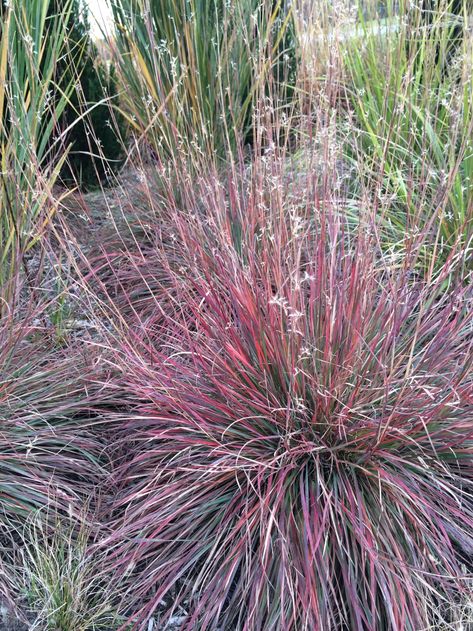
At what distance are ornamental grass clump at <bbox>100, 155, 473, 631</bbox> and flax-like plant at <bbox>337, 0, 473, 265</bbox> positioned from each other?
616 millimetres

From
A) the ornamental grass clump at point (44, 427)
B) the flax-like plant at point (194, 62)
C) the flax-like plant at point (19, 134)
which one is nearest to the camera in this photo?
the ornamental grass clump at point (44, 427)

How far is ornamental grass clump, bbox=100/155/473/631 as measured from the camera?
196 centimetres

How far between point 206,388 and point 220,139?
2.15 metres

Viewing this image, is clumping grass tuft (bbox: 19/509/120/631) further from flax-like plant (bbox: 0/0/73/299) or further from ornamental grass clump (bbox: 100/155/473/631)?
flax-like plant (bbox: 0/0/73/299)

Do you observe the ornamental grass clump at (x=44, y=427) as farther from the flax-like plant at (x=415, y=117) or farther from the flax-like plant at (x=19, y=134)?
the flax-like plant at (x=415, y=117)

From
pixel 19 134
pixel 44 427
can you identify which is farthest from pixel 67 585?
pixel 19 134

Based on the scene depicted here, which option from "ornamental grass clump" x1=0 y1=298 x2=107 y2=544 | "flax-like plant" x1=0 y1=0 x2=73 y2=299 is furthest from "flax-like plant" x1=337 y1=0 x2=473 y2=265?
"ornamental grass clump" x1=0 y1=298 x2=107 y2=544

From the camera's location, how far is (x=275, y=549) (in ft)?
6.71

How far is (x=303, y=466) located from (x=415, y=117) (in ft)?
8.21

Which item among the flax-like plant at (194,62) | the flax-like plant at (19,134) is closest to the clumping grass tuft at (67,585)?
the flax-like plant at (19,134)

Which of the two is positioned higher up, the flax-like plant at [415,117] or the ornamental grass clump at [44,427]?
the flax-like plant at [415,117]

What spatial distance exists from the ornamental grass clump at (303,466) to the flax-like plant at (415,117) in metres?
0.62

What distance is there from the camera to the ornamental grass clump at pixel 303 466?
196cm

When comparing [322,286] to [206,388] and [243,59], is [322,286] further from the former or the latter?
[243,59]
